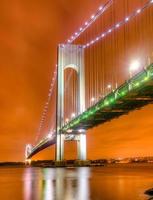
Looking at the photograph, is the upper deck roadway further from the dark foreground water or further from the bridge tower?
the bridge tower

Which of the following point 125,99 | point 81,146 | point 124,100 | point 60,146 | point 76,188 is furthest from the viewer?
point 81,146

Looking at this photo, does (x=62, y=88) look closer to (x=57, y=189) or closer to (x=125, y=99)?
(x=125, y=99)

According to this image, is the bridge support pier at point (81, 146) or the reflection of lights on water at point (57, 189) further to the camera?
the bridge support pier at point (81, 146)

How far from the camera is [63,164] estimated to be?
2212 inches

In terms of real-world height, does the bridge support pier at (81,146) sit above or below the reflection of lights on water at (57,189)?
above

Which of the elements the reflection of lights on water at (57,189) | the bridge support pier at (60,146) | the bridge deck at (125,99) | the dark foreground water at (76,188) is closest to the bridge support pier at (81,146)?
the bridge support pier at (60,146)

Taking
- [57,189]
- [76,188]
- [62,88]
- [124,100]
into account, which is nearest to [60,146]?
[62,88]

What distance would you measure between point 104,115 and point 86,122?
6.93 metres

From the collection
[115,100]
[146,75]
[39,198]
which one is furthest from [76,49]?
[39,198]

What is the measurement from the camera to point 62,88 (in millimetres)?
57469

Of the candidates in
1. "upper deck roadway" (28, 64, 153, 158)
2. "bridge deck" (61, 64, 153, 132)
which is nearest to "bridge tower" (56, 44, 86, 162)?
"upper deck roadway" (28, 64, 153, 158)

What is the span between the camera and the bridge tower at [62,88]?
2109 inches

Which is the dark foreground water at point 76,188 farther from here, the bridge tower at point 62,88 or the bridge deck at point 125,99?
the bridge tower at point 62,88

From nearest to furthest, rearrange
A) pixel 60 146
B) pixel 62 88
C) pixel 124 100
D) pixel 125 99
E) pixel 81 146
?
pixel 125 99, pixel 124 100, pixel 60 146, pixel 81 146, pixel 62 88
